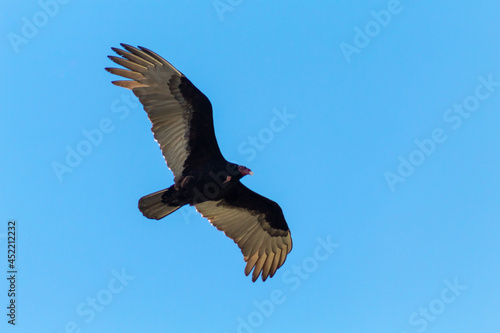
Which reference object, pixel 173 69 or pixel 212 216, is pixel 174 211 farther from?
pixel 173 69

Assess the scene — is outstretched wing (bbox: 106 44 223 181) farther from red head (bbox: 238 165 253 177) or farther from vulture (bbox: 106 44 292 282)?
red head (bbox: 238 165 253 177)

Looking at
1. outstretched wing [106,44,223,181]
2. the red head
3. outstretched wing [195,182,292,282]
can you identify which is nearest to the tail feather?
outstretched wing [106,44,223,181]

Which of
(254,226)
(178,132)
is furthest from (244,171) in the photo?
(254,226)

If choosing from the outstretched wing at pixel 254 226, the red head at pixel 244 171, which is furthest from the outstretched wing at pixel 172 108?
the outstretched wing at pixel 254 226

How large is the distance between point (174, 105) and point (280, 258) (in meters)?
3.51

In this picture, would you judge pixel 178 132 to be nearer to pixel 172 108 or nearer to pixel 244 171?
pixel 172 108

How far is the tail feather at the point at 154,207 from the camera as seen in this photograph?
1080cm

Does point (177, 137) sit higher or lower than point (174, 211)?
higher

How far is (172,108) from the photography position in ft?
36.6

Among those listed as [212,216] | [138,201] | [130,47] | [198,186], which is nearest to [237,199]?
[212,216]

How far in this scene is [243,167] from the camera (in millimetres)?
11188

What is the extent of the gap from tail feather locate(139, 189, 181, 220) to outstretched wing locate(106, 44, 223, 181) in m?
0.55

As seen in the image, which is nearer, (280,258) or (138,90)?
(138,90)

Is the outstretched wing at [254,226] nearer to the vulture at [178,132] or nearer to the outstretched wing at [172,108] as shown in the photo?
the vulture at [178,132]
